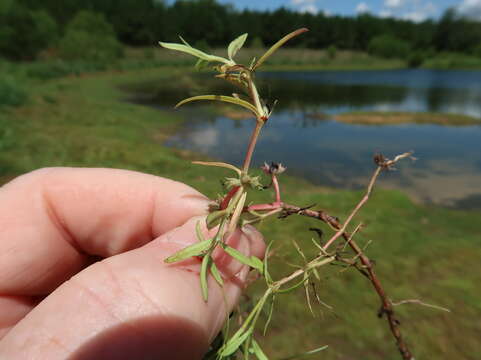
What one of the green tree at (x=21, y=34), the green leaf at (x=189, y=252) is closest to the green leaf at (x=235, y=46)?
the green leaf at (x=189, y=252)

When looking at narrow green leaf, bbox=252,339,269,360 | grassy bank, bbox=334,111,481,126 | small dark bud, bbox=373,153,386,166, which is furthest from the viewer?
grassy bank, bbox=334,111,481,126

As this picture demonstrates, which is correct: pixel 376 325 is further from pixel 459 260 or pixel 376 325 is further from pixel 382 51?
pixel 382 51

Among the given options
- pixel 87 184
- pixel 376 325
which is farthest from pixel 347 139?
pixel 87 184

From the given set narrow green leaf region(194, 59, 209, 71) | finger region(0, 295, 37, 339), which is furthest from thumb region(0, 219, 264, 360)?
finger region(0, 295, 37, 339)

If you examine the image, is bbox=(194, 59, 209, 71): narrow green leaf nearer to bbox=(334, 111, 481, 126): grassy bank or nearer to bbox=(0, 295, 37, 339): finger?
bbox=(0, 295, 37, 339): finger

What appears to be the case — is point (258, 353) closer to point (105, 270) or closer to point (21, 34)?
point (105, 270)

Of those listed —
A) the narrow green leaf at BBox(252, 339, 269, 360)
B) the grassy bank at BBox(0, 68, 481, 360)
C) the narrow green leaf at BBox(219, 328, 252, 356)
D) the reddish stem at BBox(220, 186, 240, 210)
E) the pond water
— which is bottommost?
the pond water

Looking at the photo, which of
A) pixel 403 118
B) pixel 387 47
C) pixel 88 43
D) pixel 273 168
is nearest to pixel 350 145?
pixel 403 118

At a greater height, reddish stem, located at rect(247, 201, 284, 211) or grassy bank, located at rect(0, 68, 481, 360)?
reddish stem, located at rect(247, 201, 284, 211)
